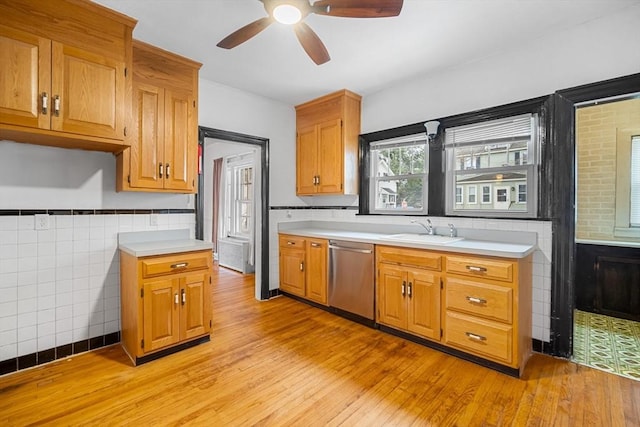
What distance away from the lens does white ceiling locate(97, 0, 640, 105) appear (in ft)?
6.92

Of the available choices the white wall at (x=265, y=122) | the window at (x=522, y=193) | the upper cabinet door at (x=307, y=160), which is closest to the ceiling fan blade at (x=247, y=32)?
the white wall at (x=265, y=122)

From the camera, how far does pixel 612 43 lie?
7.26 ft

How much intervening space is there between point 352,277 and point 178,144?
214 cm

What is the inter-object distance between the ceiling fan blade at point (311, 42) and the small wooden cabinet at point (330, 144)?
1.46m

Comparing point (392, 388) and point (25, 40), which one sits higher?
point (25, 40)

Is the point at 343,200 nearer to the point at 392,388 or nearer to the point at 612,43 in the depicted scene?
the point at 392,388

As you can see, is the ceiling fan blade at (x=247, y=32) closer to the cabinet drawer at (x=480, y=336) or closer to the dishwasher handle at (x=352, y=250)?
the dishwasher handle at (x=352, y=250)

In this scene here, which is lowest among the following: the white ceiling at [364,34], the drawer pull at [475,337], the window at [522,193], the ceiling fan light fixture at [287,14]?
the drawer pull at [475,337]

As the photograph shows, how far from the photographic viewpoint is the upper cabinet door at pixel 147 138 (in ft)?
8.18

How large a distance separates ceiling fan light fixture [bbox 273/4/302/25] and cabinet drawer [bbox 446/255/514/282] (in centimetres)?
207

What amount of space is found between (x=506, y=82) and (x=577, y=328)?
2510 mm

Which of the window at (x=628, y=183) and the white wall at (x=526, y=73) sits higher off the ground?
the white wall at (x=526, y=73)

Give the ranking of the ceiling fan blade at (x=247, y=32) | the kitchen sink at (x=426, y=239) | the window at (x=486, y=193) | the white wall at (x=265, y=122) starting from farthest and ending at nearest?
the white wall at (x=265, y=122)
the window at (x=486, y=193)
the kitchen sink at (x=426, y=239)
the ceiling fan blade at (x=247, y=32)

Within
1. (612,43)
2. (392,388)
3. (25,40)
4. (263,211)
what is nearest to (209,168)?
(263,211)
